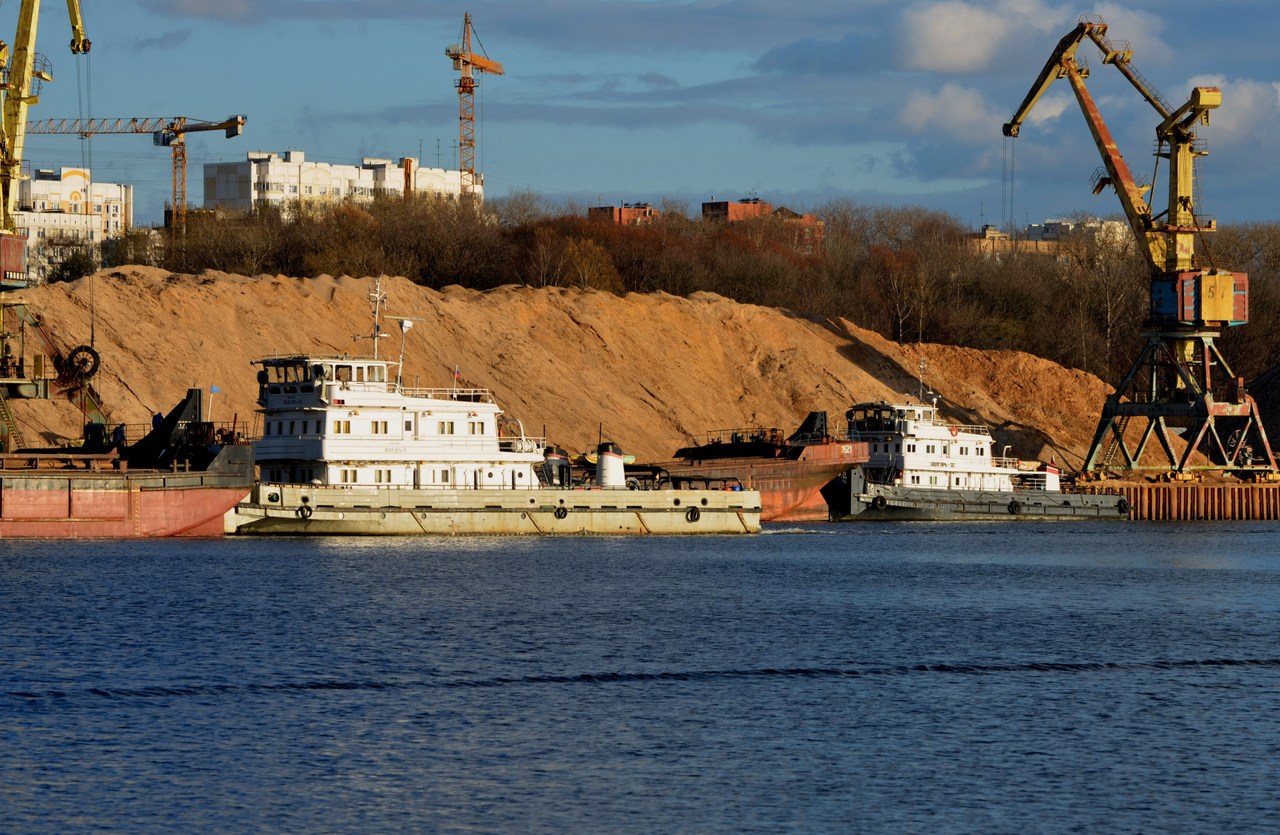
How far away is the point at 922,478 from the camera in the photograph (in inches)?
3526

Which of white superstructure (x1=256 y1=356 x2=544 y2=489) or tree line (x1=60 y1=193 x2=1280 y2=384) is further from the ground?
tree line (x1=60 y1=193 x2=1280 y2=384)

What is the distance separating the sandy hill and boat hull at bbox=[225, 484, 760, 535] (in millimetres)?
19904

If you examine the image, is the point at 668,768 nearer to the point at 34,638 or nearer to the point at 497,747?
the point at 497,747

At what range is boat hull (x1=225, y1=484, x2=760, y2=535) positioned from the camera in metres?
64.0

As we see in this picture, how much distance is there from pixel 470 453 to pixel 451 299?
48.7 m

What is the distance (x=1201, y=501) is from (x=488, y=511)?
55.8 meters

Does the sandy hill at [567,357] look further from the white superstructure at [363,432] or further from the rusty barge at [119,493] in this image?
the rusty barge at [119,493]

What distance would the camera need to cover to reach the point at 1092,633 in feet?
159

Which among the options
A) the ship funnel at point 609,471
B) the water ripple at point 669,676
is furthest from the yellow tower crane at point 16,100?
the water ripple at point 669,676

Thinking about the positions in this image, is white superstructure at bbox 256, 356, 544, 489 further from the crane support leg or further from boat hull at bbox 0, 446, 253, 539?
the crane support leg

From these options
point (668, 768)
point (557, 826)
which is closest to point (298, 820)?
point (557, 826)

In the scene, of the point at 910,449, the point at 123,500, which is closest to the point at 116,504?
the point at 123,500

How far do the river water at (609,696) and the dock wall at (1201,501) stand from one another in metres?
43.2

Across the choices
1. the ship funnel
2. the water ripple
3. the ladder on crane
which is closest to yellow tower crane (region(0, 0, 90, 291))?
the ladder on crane
